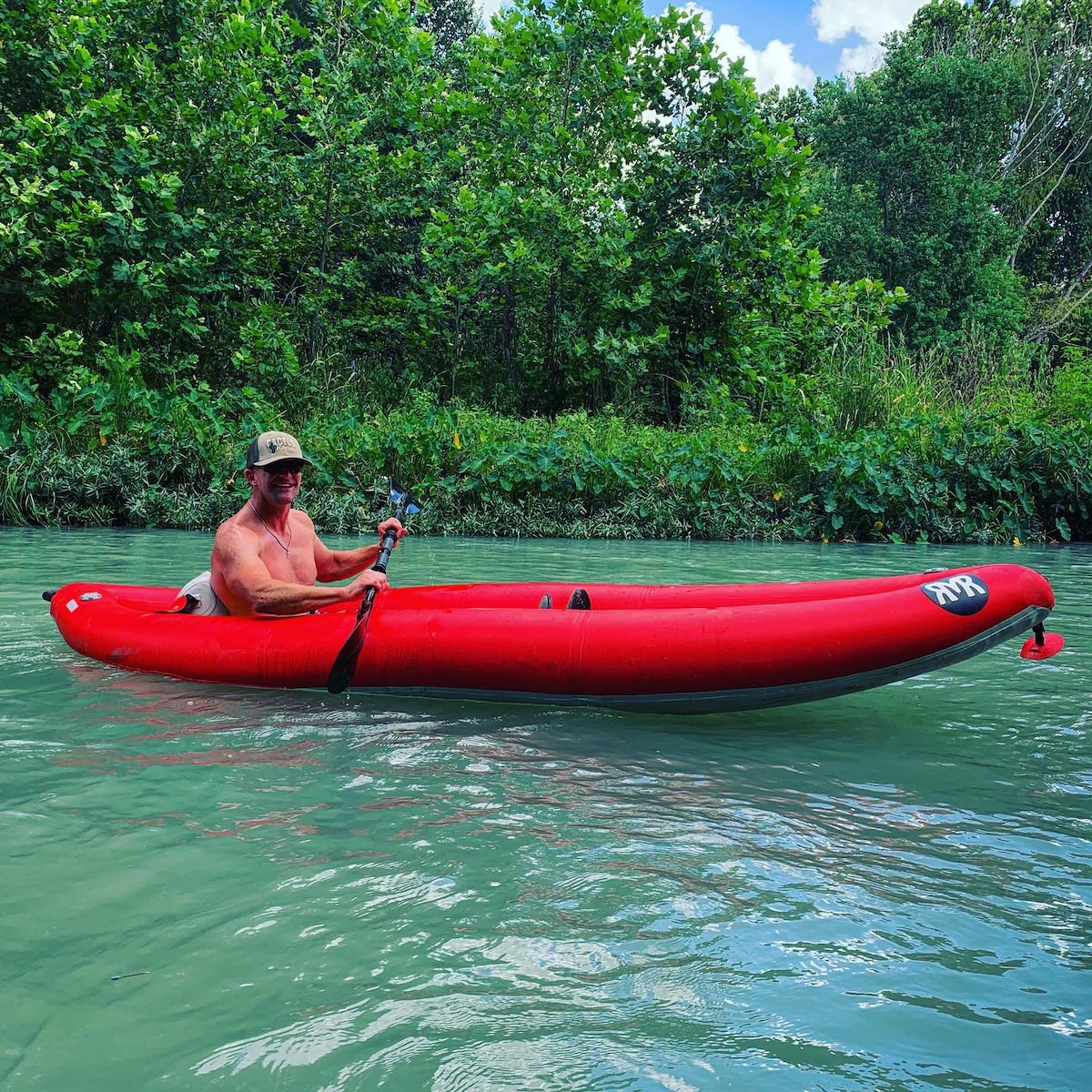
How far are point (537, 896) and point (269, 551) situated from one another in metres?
2.41

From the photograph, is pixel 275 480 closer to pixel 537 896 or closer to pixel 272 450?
pixel 272 450

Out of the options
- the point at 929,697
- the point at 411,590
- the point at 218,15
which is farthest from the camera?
the point at 218,15

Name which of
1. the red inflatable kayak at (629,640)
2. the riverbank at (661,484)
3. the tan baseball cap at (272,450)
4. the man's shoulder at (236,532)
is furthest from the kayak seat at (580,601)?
the riverbank at (661,484)

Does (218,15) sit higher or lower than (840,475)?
higher

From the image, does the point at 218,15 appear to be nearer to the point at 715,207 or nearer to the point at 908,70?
the point at 715,207

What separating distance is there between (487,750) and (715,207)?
11.3 m

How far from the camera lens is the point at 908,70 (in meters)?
23.1

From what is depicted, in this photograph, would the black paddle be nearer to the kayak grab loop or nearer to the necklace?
the necklace

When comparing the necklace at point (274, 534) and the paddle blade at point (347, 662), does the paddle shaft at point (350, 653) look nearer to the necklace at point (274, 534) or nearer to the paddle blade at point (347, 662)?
the paddle blade at point (347, 662)

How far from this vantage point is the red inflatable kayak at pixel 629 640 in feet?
10.8

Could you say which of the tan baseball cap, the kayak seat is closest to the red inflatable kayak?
the kayak seat

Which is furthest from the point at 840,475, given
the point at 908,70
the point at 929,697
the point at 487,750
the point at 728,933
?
the point at 908,70

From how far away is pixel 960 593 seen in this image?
10.7 feet

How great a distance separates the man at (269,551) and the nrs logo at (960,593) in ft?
6.22
